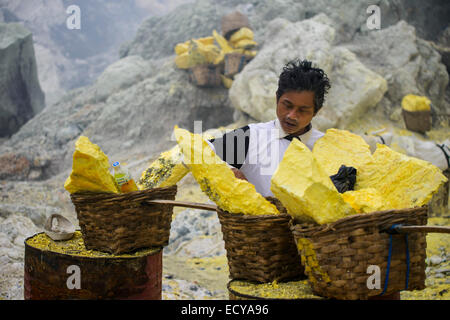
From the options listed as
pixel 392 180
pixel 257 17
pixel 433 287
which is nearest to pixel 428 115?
pixel 433 287

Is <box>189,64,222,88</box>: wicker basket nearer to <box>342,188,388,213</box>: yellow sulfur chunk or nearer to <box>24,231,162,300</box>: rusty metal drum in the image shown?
<box>24,231,162,300</box>: rusty metal drum

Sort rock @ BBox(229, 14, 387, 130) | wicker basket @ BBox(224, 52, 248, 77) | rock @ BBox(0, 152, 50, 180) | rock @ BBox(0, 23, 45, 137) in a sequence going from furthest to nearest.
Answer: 1. rock @ BBox(0, 23, 45, 137)
2. wicker basket @ BBox(224, 52, 248, 77)
3. rock @ BBox(0, 152, 50, 180)
4. rock @ BBox(229, 14, 387, 130)

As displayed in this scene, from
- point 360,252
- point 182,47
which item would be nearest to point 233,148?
point 360,252

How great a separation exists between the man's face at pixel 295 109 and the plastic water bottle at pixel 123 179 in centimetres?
79

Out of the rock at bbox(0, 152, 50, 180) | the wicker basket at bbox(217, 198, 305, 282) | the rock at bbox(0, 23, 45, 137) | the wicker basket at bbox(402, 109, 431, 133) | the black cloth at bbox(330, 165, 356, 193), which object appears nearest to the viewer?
the wicker basket at bbox(217, 198, 305, 282)

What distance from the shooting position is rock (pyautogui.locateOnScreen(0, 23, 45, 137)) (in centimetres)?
921

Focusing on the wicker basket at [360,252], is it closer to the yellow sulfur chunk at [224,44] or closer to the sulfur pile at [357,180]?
the sulfur pile at [357,180]

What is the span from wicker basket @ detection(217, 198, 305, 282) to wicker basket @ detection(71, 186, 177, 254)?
22.6 inches

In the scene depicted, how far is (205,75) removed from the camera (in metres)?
8.27

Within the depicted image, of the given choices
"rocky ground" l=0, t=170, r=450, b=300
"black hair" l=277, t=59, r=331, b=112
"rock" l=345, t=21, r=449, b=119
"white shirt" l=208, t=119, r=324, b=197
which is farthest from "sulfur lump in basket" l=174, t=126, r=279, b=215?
"rock" l=345, t=21, r=449, b=119

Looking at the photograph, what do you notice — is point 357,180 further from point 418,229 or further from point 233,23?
point 233,23

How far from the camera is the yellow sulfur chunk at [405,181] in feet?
4.58

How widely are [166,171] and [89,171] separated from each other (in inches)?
15.1
